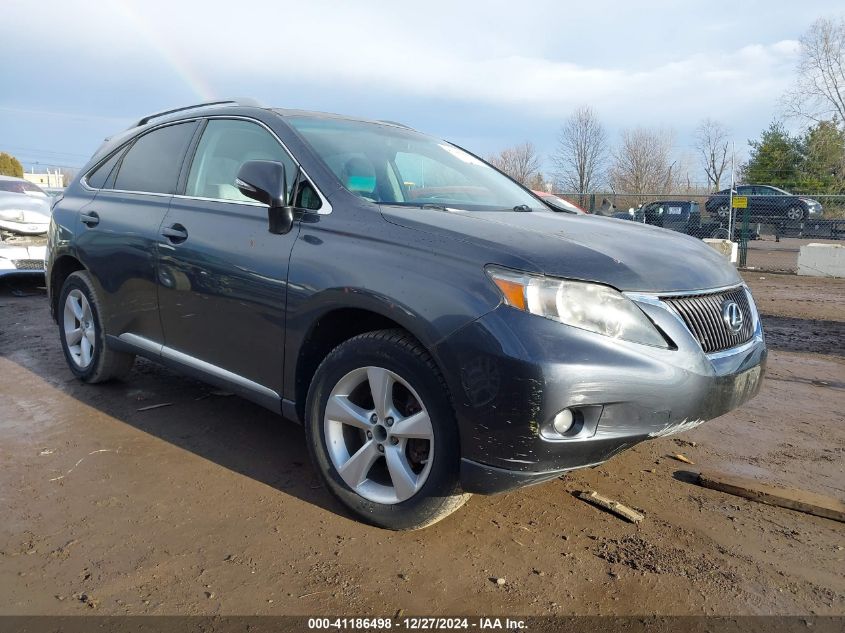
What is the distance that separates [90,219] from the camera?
4105 mm

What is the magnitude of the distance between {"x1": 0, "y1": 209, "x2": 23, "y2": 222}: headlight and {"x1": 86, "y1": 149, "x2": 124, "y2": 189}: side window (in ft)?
14.6

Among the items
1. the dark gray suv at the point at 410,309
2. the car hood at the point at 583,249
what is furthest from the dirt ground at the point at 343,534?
the car hood at the point at 583,249

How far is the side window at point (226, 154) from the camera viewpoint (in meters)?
3.25

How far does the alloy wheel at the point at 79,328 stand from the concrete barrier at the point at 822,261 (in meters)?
13.3

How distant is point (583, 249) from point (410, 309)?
2.28 feet

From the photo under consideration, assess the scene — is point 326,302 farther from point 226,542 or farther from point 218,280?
point 226,542

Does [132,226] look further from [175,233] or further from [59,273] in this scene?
[59,273]

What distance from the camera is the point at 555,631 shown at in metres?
2.03

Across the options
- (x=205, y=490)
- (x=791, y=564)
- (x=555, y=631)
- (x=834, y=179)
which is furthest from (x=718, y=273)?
(x=834, y=179)

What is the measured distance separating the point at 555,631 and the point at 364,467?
37.9 inches

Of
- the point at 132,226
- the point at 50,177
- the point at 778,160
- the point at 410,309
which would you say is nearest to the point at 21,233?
the point at 132,226

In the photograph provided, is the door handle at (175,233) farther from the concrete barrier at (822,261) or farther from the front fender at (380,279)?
the concrete barrier at (822,261)

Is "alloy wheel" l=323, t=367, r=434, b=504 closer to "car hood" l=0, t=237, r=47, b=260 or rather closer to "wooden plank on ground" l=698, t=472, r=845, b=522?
"wooden plank on ground" l=698, t=472, r=845, b=522

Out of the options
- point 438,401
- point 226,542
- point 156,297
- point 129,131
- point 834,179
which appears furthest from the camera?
point 834,179
